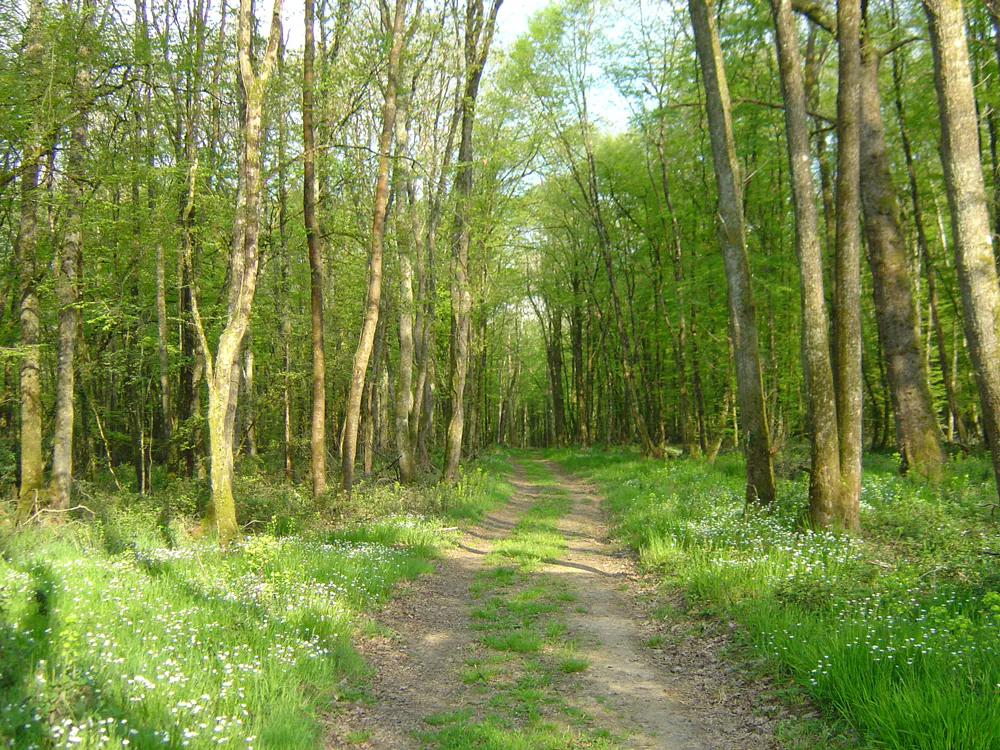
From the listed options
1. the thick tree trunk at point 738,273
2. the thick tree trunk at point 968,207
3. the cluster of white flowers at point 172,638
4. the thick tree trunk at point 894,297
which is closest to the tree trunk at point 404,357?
the cluster of white flowers at point 172,638

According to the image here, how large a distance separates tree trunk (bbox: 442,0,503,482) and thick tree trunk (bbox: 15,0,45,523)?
28.1 ft

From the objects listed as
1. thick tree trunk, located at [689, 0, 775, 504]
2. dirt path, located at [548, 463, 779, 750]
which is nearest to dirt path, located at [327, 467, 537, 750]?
dirt path, located at [548, 463, 779, 750]

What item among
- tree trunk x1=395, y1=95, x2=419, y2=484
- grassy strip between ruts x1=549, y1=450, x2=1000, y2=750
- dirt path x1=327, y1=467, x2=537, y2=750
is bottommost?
dirt path x1=327, y1=467, x2=537, y2=750

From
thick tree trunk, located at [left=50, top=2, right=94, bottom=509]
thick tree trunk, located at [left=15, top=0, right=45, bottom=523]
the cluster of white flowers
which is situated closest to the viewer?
the cluster of white flowers

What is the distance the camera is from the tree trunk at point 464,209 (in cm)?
1571

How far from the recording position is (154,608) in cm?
531

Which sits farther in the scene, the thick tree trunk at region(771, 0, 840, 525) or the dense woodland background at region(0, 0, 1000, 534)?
the dense woodland background at region(0, 0, 1000, 534)

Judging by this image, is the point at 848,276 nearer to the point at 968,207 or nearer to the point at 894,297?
the point at 968,207

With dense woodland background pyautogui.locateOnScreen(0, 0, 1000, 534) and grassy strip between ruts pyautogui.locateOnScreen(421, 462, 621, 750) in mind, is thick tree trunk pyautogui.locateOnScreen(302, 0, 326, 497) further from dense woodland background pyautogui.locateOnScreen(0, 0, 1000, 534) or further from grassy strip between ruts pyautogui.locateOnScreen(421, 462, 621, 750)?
grassy strip between ruts pyautogui.locateOnScreen(421, 462, 621, 750)

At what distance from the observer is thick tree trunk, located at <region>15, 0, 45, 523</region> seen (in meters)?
10.2

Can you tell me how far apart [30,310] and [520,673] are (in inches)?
451

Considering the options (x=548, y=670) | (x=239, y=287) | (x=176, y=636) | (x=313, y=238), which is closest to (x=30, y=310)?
(x=239, y=287)

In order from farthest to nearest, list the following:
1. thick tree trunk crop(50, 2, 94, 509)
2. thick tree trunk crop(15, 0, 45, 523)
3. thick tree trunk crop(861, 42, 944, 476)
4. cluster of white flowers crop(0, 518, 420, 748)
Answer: thick tree trunk crop(861, 42, 944, 476) < thick tree trunk crop(50, 2, 94, 509) < thick tree trunk crop(15, 0, 45, 523) < cluster of white flowers crop(0, 518, 420, 748)

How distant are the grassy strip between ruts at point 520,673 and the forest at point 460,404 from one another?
49 mm
